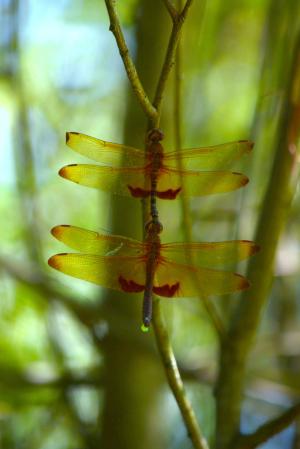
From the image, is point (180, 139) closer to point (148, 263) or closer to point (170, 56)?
point (148, 263)

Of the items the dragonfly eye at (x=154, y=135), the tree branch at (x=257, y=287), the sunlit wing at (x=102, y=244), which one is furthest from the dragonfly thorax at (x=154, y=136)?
the tree branch at (x=257, y=287)

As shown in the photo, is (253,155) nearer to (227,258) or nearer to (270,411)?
(227,258)

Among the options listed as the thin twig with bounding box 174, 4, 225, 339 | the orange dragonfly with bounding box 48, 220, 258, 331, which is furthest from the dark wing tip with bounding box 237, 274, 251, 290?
the thin twig with bounding box 174, 4, 225, 339

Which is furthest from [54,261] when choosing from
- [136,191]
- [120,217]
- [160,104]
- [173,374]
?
[120,217]

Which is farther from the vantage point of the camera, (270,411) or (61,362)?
(270,411)

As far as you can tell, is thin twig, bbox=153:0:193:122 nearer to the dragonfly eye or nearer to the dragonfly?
the dragonfly eye

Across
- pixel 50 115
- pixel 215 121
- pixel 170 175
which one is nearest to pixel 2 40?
pixel 50 115

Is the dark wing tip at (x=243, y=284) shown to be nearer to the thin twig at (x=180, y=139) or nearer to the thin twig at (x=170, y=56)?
the thin twig at (x=180, y=139)
